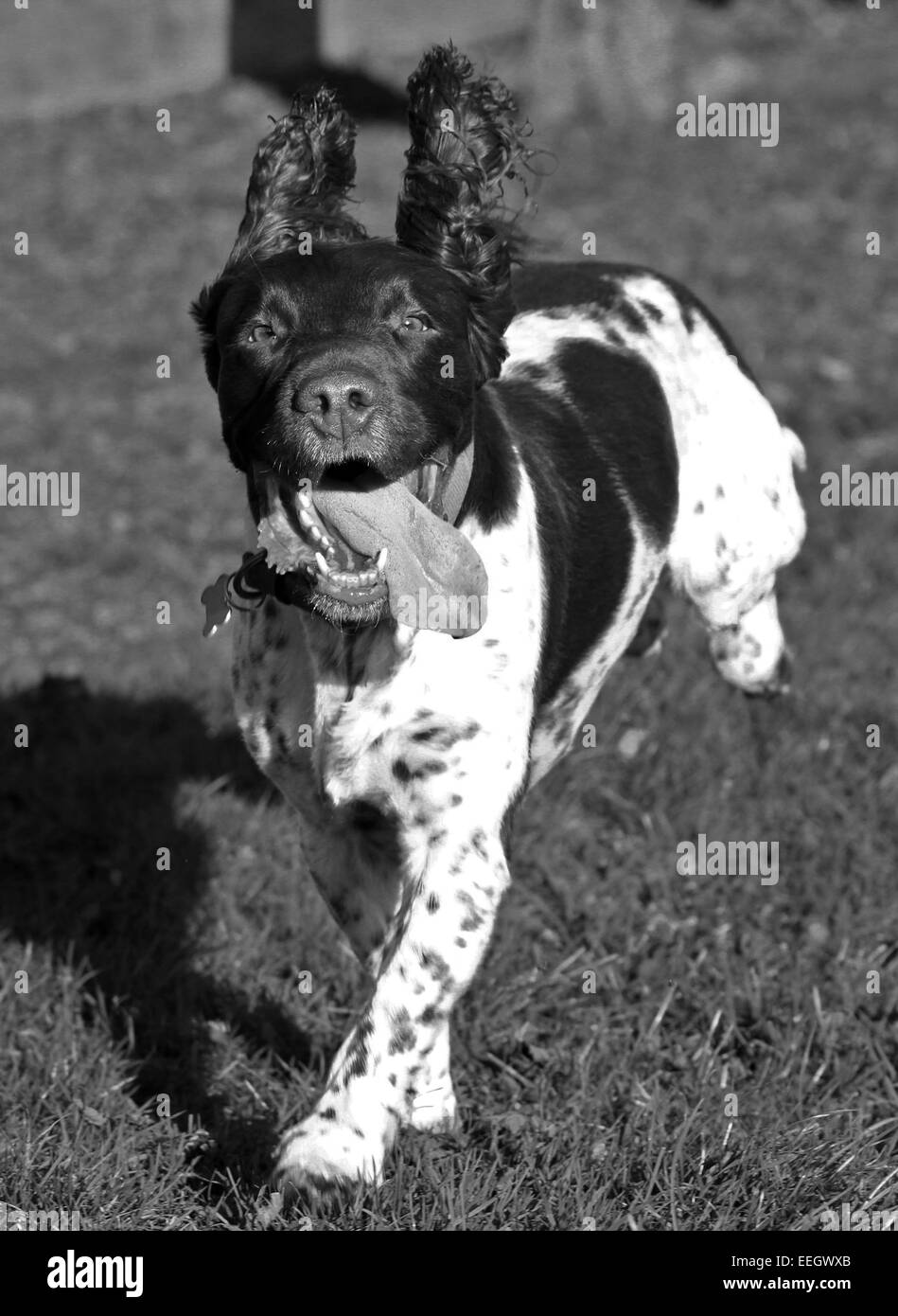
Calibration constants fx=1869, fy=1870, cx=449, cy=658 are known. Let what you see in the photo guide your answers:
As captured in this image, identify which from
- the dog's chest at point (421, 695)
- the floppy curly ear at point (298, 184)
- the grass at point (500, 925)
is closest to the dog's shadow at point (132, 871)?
the grass at point (500, 925)

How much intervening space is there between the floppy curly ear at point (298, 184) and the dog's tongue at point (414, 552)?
60 centimetres

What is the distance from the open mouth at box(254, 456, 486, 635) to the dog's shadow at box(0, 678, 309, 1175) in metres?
1.25

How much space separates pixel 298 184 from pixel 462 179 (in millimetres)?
381

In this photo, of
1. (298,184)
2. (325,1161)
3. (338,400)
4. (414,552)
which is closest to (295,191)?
(298,184)

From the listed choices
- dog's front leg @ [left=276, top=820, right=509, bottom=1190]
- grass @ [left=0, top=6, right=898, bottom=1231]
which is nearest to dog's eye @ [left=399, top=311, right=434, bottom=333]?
grass @ [left=0, top=6, right=898, bottom=1231]

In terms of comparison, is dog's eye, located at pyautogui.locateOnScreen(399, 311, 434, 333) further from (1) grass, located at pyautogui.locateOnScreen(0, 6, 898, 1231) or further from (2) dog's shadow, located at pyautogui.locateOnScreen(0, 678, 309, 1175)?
(2) dog's shadow, located at pyautogui.locateOnScreen(0, 678, 309, 1175)

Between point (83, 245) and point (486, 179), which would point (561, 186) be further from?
point (486, 179)

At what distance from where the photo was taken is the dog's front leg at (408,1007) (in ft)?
11.3

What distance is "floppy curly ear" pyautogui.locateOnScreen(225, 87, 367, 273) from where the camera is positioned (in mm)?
3725

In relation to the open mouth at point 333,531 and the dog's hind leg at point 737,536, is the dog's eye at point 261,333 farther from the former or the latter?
the dog's hind leg at point 737,536

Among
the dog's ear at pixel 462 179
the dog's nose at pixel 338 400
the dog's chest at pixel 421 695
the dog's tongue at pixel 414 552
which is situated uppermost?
the dog's ear at pixel 462 179

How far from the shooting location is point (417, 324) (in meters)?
3.45

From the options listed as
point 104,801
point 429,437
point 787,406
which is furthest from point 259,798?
point 787,406
